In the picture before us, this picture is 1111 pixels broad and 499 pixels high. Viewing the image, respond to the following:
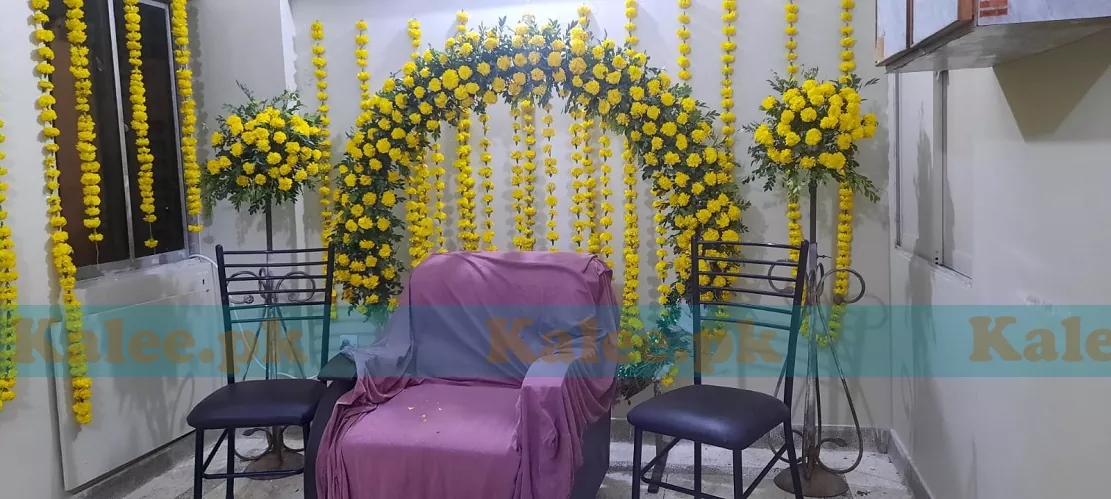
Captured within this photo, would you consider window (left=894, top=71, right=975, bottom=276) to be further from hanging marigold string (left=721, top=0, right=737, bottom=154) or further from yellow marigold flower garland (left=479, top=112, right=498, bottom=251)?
yellow marigold flower garland (left=479, top=112, right=498, bottom=251)

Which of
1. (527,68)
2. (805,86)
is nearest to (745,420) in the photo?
(805,86)

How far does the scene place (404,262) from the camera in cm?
388

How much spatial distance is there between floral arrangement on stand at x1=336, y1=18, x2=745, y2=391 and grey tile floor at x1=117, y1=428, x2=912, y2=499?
17.7 inches

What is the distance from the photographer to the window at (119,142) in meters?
3.18

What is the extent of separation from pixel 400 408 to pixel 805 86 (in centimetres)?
197

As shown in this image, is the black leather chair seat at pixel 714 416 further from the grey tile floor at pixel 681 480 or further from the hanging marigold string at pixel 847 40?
the hanging marigold string at pixel 847 40

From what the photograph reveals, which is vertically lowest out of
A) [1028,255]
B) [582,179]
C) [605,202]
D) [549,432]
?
[549,432]

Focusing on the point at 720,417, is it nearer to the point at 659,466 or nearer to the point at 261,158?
the point at 659,466

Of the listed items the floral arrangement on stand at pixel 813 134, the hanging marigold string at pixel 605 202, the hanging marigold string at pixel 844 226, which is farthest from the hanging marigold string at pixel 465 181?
the hanging marigold string at pixel 844 226

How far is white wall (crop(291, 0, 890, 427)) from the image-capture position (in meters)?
3.40

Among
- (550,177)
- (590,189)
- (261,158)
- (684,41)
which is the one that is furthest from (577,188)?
(261,158)

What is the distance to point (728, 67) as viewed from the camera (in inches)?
136

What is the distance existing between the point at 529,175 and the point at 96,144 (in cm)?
191

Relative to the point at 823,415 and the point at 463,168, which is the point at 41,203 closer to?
the point at 463,168
